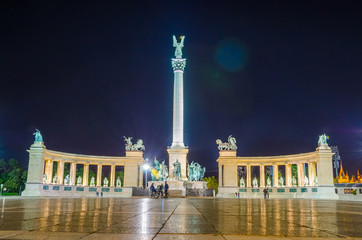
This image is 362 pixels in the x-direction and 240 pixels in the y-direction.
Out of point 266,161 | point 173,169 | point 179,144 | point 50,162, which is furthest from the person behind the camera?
point 266,161

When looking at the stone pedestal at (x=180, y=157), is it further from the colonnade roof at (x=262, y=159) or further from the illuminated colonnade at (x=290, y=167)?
the colonnade roof at (x=262, y=159)

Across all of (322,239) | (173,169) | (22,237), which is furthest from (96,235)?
(173,169)

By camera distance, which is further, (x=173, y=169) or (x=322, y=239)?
(x=173, y=169)

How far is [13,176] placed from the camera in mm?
86375

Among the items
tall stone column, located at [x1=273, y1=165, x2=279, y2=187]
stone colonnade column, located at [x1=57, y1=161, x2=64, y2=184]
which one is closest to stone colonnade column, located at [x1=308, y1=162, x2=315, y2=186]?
tall stone column, located at [x1=273, y1=165, x2=279, y2=187]

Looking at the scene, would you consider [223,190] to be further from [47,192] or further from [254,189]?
[47,192]

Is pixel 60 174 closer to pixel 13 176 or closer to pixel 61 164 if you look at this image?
pixel 61 164

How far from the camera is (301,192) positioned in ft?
230

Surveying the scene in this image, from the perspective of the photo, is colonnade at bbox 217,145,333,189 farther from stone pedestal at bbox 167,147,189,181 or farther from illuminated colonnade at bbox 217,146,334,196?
stone pedestal at bbox 167,147,189,181

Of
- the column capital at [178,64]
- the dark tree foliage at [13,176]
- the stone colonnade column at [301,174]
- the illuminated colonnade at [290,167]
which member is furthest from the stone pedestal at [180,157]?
the dark tree foliage at [13,176]

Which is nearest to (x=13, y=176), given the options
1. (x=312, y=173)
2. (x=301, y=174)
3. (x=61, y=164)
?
(x=61, y=164)

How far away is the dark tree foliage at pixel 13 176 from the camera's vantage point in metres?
85.1

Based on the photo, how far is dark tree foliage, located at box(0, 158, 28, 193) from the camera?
85125 mm

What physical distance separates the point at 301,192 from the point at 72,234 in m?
71.8
